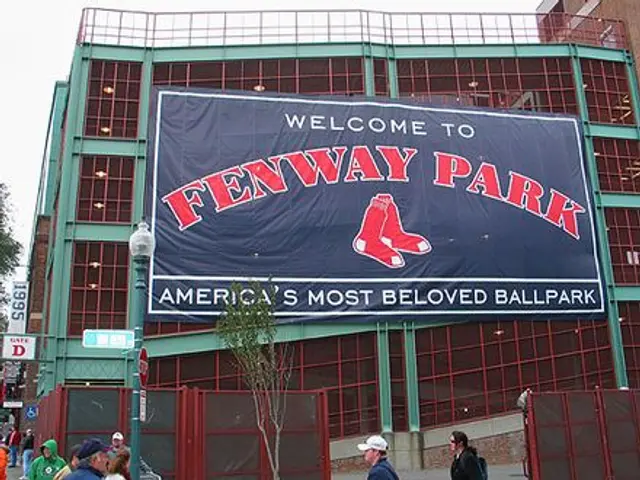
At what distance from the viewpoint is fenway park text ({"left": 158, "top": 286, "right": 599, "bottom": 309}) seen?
1013 inches

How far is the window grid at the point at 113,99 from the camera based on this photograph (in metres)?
28.5

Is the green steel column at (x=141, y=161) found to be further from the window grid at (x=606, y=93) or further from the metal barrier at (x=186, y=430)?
the window grid at (x=606, y=93)

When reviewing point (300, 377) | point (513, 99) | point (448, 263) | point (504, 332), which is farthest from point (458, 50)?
point (300, 377)

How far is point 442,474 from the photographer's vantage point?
23750mm

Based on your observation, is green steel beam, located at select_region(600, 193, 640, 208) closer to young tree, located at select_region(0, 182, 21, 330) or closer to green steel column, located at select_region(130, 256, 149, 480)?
green steel column, located at select_region(130, 256, 149, 480)

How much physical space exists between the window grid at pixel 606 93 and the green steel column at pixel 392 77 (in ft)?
27.9

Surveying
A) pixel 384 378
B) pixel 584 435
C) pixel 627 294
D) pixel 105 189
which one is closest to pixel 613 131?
pixel 627 294

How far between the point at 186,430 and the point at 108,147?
16.2 m

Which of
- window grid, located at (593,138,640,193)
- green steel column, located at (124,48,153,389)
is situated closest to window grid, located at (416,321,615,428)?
window grid, located at (593,138,640,193)

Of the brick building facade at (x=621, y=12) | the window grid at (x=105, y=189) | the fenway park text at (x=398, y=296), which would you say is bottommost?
the fenway park text at (x=398, y=296)

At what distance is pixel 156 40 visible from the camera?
29.9 meters

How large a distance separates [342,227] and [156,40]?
10.9 metres

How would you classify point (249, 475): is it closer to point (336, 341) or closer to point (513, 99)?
point (336, 341)

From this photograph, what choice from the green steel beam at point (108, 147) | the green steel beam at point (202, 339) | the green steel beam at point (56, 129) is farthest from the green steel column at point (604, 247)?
the green steel beam at point (56, 129)
